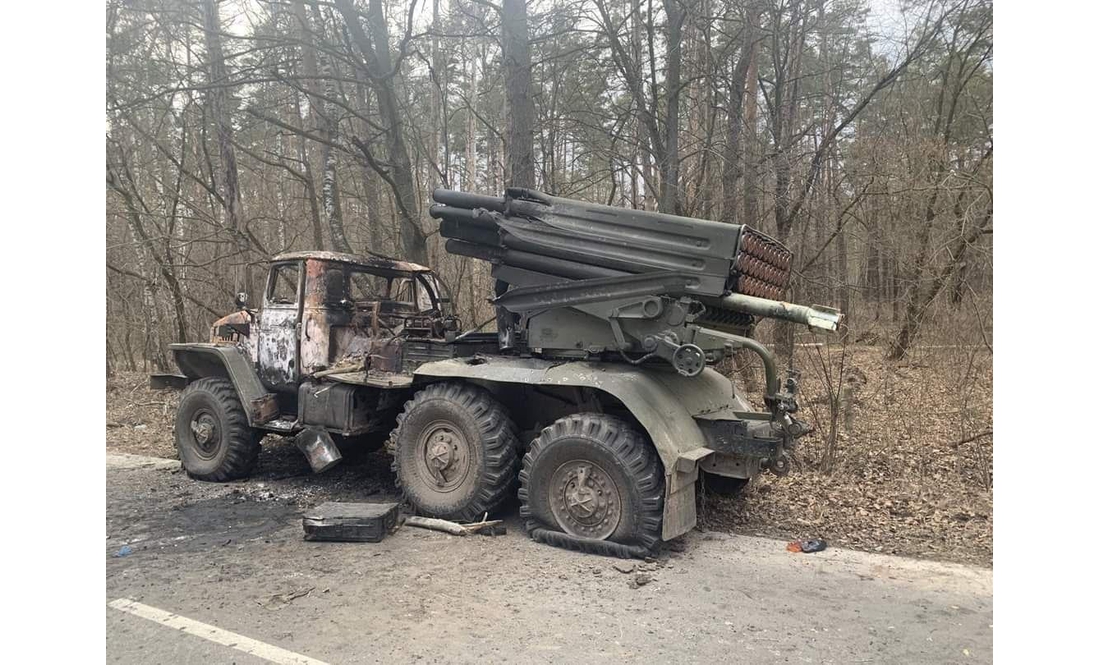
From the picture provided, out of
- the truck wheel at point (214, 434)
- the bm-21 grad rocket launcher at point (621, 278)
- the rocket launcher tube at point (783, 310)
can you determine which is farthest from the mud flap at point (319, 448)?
the rocket launcher tube at point (783, 310)

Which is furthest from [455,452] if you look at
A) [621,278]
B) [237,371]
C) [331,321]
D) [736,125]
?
[736,125]

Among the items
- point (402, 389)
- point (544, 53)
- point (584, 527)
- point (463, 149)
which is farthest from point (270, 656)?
point (463, 149)

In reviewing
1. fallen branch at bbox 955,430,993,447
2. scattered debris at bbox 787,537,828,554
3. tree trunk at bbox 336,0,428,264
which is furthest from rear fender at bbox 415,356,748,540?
tree trunk at bbox 336,0,428,264

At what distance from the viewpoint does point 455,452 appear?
5.60 m

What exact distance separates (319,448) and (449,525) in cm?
178

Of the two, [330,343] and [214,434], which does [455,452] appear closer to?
[330,343]

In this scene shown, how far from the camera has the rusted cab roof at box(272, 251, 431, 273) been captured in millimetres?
6840

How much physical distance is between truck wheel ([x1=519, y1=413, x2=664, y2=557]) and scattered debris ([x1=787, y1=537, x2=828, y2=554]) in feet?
3.38

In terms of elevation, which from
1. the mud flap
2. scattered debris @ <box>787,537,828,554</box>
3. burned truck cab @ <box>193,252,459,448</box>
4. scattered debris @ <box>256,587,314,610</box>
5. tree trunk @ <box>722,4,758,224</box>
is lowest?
scattered debris @ <box>256,587,314,610</box>

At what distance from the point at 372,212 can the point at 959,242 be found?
848cm

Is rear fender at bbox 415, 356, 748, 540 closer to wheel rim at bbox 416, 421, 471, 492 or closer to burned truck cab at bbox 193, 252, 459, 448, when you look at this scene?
wheel rim at bbox 416, 421, 471, 492

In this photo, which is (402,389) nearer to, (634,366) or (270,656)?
(634,366)

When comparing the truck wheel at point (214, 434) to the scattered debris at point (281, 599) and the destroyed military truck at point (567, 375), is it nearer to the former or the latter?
the destroyed military truck at point (567, 375)

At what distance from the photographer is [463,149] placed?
61.4 feet
